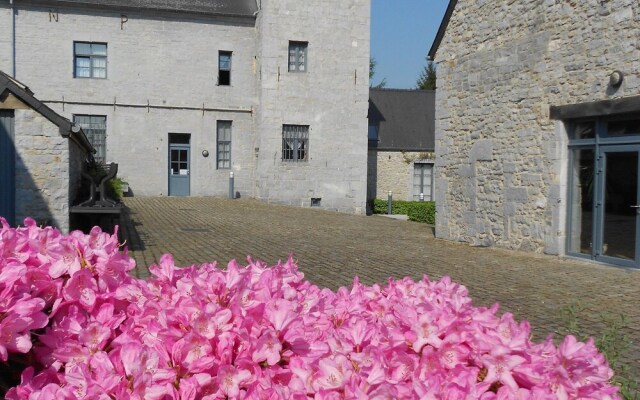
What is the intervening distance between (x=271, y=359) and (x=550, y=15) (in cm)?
1140

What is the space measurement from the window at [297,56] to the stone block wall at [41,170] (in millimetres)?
14838

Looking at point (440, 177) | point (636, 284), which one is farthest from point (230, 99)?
point (636, 284)

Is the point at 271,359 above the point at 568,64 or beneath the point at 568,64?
beneath

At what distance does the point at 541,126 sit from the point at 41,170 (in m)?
9.03

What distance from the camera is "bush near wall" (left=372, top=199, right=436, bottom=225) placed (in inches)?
839

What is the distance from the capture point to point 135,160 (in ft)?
80.3

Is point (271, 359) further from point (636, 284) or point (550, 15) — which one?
point (550, 15)

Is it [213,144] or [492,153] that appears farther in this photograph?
[213,144]

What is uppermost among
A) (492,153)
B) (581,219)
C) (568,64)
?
(568,64)

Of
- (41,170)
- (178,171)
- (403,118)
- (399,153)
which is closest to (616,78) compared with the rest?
(41,170)

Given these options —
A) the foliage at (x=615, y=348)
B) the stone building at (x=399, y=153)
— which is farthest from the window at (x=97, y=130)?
the foliage at (x=615, y=348)

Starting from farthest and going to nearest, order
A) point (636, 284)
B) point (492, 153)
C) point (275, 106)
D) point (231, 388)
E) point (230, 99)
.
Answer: point (230, 99)
point (275, 106)
point (492, 153)
point (636, 284)
point (231, 388)

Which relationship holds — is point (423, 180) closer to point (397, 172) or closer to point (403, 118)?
point (397, 172)

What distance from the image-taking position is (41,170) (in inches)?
407
